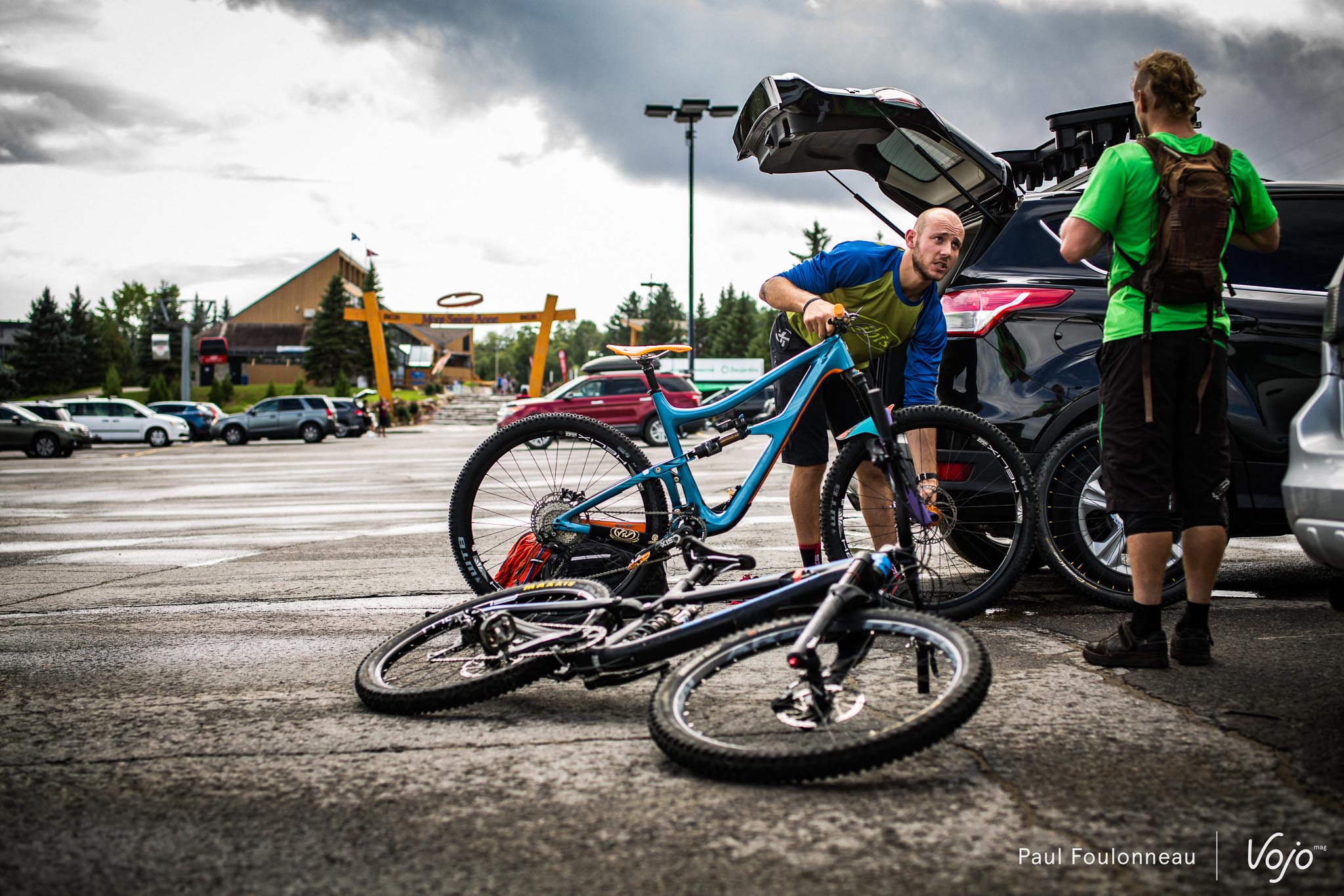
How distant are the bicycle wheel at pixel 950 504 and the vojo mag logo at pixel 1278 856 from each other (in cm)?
179

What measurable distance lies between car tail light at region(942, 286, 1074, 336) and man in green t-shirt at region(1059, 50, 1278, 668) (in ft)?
3.50

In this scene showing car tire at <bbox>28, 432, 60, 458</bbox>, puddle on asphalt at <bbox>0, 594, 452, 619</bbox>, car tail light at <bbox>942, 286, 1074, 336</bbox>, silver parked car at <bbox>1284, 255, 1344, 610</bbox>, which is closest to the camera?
silver parked car at <bbox>1284, 255, 1344, 610</bbox>

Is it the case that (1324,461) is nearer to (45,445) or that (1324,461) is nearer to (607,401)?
(607,401)

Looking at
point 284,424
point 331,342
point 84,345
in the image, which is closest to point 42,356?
point 84,345

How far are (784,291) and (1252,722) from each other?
2292 millimetres

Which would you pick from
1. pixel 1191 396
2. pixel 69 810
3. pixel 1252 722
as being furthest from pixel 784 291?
pixel 69 810

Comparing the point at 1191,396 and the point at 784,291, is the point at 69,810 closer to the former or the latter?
the point at 784,291

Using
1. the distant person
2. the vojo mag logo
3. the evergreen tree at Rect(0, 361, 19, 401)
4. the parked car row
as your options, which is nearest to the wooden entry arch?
the distant person

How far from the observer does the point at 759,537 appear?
6922 mm

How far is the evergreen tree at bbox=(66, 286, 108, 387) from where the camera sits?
8488 cm

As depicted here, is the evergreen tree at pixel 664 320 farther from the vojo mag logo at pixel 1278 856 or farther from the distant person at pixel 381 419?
the vojo mag logo at pixel 1278 856

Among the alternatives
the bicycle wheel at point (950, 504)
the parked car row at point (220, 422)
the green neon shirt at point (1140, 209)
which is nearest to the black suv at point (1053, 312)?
the bicycle wheel at point (950, 504)

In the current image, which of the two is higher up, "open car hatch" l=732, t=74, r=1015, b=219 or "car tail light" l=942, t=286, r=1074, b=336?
"open car hatch" l=732, t=74, r=1015, b=219

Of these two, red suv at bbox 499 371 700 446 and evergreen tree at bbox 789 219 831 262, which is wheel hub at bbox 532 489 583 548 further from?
evergreen tree at bbox 789 219 831 262
